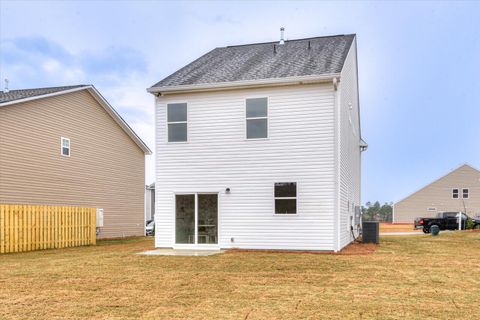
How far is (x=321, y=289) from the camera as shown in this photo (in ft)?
25.9

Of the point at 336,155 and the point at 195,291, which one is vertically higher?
the point at 336,155

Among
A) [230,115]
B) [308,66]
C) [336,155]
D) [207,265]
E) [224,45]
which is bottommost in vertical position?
[207,265]

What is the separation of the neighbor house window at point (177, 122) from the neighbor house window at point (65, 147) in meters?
7.58

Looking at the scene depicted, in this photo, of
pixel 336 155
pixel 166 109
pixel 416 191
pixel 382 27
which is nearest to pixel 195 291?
pixel 336 155

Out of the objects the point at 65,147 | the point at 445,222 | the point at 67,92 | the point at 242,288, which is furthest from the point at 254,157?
the point at 445,222

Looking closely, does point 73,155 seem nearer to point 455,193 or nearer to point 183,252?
point 183,252

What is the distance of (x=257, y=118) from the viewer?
15125mm

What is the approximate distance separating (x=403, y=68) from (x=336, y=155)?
845cm

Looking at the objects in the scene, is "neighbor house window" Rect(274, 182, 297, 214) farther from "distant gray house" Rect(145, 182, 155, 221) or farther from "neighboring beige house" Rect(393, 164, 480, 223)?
"neighboring beige house" Rect(393, 164, 480, 223)

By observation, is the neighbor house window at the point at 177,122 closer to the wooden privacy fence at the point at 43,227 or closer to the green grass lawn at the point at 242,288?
the green grass lawn at the point at 242,288

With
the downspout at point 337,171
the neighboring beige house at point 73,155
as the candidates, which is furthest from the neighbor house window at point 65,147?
the downspout at point 337,171

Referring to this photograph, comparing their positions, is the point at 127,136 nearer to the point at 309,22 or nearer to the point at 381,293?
the point at 309,22

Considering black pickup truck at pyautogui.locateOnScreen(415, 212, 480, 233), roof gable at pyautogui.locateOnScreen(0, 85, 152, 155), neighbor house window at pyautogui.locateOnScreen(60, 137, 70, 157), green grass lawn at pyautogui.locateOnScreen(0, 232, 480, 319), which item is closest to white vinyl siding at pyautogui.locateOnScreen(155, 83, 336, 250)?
green grass lawn at pyautogui.locateOnScreen(0, 232, 480, 319)

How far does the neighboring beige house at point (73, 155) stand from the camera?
18.4 meters
